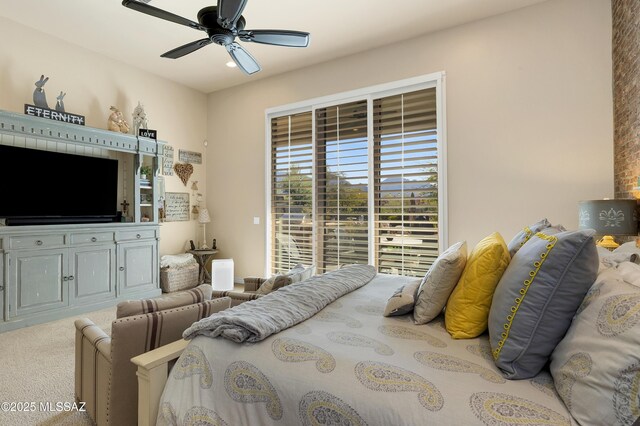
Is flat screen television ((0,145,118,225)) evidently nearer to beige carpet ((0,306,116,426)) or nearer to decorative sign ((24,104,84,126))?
decorative sign ((24,104,84,126))

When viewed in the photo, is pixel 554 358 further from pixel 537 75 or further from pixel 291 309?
pixel 537 75

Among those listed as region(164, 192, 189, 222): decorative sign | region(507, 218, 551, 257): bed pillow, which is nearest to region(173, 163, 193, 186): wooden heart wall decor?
region(164, 192, 189, 222): decorative sign

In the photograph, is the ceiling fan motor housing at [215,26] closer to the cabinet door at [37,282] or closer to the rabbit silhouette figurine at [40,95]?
the rabbit silhouette figurine at [40,95]

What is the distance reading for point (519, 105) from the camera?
11.0 feet

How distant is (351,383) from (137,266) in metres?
4.09

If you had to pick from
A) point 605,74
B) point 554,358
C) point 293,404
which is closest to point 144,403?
point 293,404

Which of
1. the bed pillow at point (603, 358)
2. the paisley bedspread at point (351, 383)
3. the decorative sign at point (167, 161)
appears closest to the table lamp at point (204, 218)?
the decorative sign at point (167, 161)

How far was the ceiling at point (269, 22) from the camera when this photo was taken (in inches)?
129

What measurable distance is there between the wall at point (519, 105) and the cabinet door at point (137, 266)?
3.41 meters

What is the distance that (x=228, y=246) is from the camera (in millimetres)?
5438

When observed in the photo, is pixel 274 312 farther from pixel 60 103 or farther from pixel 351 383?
pixel 60 103

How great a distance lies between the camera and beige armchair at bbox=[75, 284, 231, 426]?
141cm

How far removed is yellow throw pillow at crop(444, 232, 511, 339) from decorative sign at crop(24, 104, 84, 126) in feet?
14.3

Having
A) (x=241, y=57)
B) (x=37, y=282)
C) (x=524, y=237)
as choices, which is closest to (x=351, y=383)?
(x=524, y=237)
